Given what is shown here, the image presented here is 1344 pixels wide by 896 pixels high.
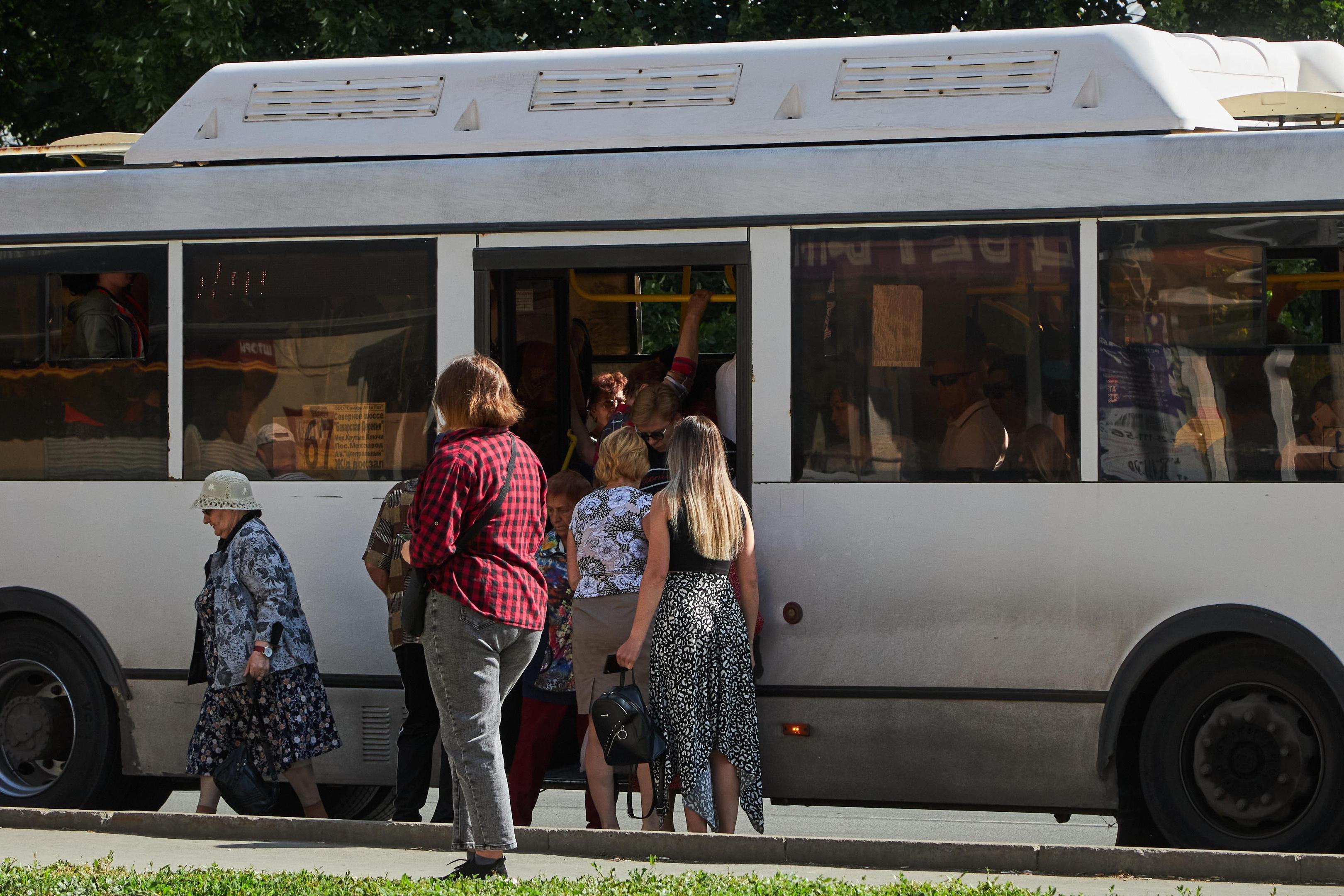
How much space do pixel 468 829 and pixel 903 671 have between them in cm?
185

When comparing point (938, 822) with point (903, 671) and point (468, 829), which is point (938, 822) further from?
point (468, 829)

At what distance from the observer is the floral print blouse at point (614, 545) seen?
6.25m

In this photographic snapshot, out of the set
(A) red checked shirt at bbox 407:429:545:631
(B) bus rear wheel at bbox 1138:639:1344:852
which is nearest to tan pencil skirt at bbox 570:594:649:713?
(A) red checked shirt at bbox 407:429:545:631

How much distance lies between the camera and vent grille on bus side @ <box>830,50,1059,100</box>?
20.8ft

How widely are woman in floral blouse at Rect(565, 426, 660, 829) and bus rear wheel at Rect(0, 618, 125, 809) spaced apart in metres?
2.23

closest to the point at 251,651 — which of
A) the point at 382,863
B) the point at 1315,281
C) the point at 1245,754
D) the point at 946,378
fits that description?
the point at 382,863

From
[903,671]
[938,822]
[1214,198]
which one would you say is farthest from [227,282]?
[938,822]

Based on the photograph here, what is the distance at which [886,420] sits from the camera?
20.3ft

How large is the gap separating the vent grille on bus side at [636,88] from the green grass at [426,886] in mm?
3152

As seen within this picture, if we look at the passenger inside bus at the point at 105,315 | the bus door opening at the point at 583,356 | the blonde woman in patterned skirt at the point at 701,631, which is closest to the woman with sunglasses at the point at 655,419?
the bus door opening at the point at 583,356

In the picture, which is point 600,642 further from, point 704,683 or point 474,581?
point 474,581

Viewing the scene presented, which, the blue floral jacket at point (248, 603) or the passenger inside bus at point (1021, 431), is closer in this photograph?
the passenger inside bus at point (1021, 431)

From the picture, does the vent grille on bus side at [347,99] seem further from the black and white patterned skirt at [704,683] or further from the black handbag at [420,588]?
the black and white patterned skirt at [704,683]

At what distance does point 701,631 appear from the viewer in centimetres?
609
